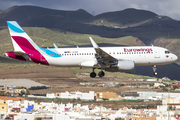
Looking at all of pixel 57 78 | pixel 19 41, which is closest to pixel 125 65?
pixel 19 41

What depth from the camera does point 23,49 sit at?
60.0 metres

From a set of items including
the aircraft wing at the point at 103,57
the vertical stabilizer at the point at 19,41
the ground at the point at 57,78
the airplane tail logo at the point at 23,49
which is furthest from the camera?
the ground at the point at 57,78

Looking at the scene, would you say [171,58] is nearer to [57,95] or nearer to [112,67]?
[112,67]

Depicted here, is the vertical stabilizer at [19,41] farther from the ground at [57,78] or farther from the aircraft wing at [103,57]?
the ground at [57,78]

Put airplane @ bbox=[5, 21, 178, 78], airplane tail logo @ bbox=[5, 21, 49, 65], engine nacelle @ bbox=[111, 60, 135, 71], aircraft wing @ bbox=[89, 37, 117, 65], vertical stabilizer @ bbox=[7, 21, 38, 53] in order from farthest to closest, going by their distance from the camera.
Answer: vertical stabilizer @ bbox=[7, 21, 38, 53], airplane tail logo @ bbox=[5, 21, 49, 65], airplane @ bbox=[5, 21, 178, 78], engine nacelle @ bbox=[111, 60, 135, 71], aircraft wing @ bbox=[89, 37, 117, 65]

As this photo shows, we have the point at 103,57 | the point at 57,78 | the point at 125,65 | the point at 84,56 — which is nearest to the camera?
the point at 103,57

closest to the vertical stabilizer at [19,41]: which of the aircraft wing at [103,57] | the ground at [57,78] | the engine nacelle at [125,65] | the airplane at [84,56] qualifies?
the airplane at [84,56]

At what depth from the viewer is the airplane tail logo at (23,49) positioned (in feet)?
194

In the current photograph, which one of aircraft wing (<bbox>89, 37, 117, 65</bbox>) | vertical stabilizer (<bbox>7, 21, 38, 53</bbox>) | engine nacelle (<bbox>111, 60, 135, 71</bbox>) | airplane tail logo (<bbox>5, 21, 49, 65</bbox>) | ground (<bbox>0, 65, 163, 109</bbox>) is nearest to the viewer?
aircraft wing (<bbox>89, 37, 117, 65</bbox>)

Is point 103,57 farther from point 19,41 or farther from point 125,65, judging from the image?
point 19,41

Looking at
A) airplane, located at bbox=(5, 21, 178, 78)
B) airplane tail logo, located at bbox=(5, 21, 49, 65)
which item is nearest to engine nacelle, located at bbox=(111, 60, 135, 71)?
airplane, located at bbox=(5, 21, 178, 78)

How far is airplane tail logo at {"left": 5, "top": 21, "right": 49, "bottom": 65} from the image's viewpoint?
59.1m

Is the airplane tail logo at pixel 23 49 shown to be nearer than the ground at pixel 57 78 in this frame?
Yes

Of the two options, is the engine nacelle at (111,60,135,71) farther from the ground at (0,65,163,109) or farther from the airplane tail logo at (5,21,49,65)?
the ground at (0,65,163,109)
